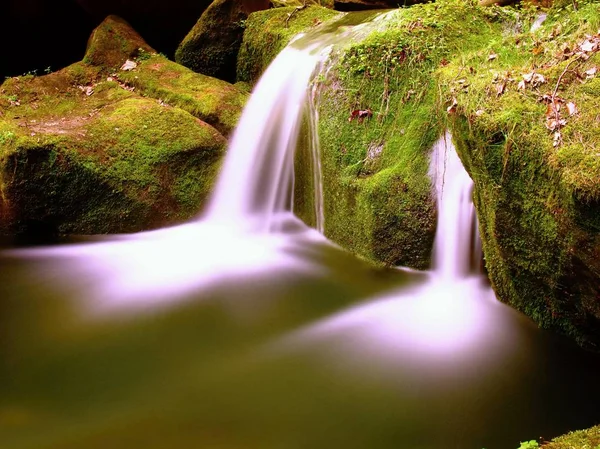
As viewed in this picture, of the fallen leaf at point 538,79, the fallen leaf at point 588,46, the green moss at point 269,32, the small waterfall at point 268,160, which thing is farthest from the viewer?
the green moss at point 269,32

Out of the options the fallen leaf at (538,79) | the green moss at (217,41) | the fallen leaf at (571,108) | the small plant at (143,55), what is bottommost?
the fallen leaf at (571,108)

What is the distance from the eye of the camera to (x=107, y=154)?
21.9 ft

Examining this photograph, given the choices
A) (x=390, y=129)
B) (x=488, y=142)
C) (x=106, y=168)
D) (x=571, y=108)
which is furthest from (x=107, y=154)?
(x=571, y=108)

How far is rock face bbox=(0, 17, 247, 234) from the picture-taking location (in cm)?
638

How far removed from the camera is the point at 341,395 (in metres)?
3.56

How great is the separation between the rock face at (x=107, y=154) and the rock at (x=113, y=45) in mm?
940

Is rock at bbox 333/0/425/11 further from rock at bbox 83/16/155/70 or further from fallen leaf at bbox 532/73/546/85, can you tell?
fallen leaf at bbox 532/73/546/85

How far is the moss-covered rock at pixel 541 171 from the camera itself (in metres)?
3.24

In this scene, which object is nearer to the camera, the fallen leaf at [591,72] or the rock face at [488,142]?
the rock face at [488,142]

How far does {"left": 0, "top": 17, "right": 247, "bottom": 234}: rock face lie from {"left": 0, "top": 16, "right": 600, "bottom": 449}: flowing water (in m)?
0.47

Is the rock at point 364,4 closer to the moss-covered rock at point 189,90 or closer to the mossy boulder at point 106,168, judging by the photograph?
the moss-covered rock at point 189,90

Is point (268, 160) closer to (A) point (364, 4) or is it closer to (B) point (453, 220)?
(B) point (453, 220)

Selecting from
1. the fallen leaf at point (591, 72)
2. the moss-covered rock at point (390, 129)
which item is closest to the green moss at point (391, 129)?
the moss-covered rock at point (390, 129)

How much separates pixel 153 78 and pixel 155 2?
228 centimetres
